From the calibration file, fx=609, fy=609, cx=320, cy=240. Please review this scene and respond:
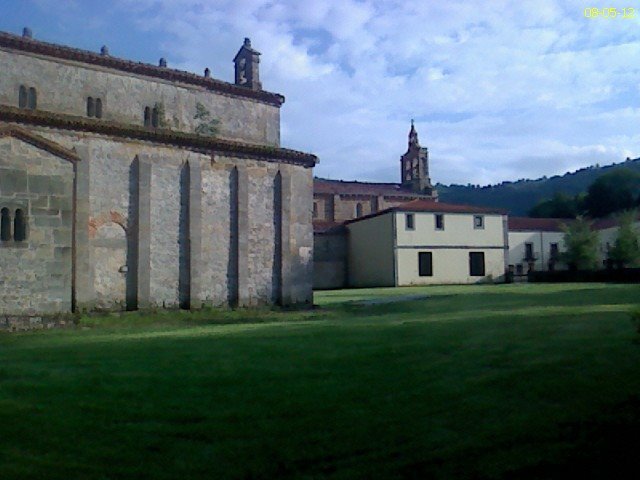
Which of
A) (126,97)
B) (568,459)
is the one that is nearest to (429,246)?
(126,97)

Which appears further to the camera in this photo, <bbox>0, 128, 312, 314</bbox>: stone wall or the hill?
the hill

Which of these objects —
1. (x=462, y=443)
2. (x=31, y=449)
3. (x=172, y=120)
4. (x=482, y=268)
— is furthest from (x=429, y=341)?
(x=482, y=268)

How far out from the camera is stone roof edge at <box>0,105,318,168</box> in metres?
16.6

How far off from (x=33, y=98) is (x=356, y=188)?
37.0 m

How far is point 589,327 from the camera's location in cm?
916

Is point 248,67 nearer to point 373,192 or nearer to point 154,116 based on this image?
point 154,116

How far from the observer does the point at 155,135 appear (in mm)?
18812

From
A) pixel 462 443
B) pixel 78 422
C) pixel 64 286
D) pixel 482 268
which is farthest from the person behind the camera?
pixel 482 268

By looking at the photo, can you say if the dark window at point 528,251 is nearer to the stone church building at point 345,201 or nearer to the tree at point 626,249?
the tree at point 626,249

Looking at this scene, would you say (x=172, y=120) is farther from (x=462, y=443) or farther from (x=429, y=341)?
(x=462, y=443)

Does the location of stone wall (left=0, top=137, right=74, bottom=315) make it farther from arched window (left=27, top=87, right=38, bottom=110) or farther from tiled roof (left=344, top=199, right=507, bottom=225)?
tiled roof (left=344, top=199, right=507, bottom=225)

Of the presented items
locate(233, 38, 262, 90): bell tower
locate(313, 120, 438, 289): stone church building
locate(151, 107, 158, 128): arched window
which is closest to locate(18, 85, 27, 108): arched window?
locate(151, 107, 158, 128): arched window

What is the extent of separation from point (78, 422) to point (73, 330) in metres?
10.5

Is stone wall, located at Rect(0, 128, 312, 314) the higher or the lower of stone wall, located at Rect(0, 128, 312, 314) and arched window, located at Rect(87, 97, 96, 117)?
the lower
